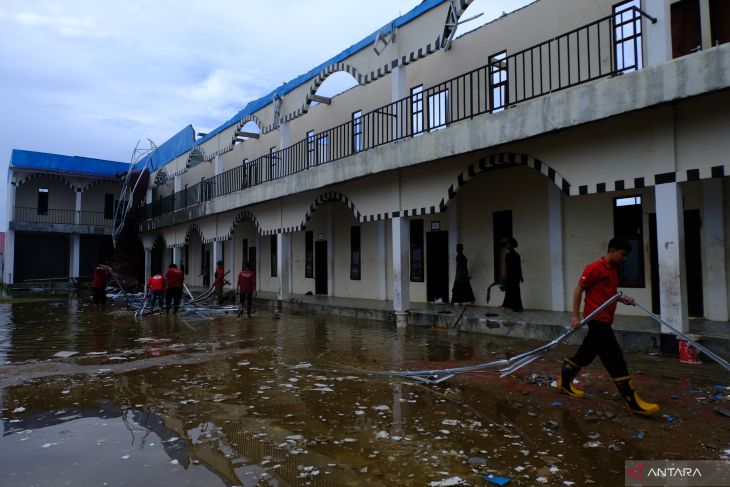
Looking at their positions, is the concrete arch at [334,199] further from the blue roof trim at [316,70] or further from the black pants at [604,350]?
the black pants at [604,350]

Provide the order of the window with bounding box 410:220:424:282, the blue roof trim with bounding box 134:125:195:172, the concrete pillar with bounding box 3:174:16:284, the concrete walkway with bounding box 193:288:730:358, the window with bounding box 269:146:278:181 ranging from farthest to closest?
1. the concrete pillar with bounding box 3:174:16:284
2. the blue roof trim with bounding box 134:125:195:172
3. the window with bounding box 269:146:278:181
4. the window with bounding box 410:220:424:282
5. the concrete walkway with bounding box 193:288:730:358

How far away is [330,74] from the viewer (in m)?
13.6

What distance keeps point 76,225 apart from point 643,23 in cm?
3111

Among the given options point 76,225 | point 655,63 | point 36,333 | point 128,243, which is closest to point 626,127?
point 655,63

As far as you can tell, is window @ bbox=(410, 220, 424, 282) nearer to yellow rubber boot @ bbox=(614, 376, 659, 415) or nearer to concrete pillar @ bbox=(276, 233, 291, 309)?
concrete pillar @ bbox=(276, 233, 291, 309)

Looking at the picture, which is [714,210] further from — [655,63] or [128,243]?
[128,243]

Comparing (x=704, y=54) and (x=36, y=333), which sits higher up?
(x=704, y=54)

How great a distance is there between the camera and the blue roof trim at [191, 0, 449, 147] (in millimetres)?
10641

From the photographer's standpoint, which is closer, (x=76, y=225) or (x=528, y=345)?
(x=528, y=345)

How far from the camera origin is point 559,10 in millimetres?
10570

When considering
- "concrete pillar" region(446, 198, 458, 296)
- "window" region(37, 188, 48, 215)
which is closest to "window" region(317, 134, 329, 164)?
"concrete pillar" region(446, 198, 458, 296)

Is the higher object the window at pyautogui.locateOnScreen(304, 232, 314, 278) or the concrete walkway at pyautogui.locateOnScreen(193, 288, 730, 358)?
the window at pyautogui.locateOnScreen(304, 232, 314, 278)

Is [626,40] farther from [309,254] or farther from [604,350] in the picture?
[309,254]

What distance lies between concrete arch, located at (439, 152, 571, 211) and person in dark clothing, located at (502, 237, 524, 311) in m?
1.75
